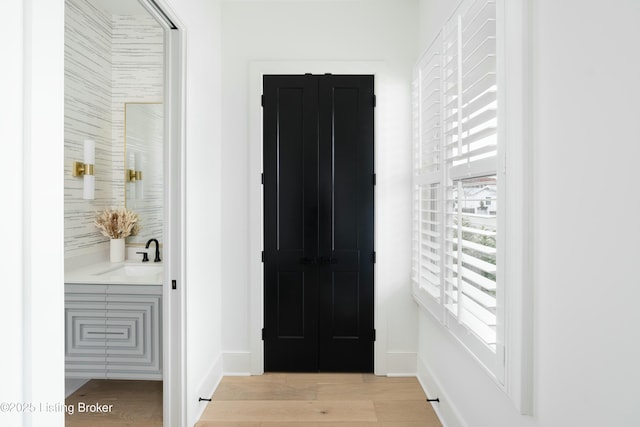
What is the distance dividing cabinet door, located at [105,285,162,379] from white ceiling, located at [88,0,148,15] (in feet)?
6.99

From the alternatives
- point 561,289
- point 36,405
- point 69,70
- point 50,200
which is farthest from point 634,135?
point 69,70

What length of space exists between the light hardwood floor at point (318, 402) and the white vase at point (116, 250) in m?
1.26

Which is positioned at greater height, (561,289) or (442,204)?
(442,204)

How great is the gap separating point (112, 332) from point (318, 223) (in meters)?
1.54

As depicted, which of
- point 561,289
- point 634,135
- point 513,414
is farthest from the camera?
point 513,414

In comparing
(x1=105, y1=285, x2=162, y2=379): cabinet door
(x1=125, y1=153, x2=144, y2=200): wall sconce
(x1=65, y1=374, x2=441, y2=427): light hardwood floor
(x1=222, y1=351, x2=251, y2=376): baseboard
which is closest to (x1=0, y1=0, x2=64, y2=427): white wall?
(x1=105, y1=285, x2=162, y2=379): cabinet door

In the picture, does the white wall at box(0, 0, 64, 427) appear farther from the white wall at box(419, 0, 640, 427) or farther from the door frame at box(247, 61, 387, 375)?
the door frame at box(247, 61, 387, 375)

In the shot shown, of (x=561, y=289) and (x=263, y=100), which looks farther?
(x=263, y=100)

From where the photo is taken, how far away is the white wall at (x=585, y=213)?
2.90ft

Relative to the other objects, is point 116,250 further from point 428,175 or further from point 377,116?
point 428,175

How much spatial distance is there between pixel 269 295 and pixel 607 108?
2.44 meters

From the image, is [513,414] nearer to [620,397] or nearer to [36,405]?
[620,397]

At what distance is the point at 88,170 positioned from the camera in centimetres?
263

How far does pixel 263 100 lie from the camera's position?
114 inches
